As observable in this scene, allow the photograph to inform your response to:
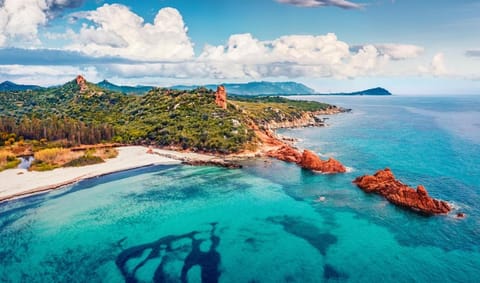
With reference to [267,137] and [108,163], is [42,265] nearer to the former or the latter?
[108,163]

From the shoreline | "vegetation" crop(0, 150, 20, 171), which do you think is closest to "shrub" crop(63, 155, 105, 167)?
the shoreline

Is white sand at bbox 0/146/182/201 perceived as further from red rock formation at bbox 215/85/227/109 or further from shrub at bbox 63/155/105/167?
red rock formation at bbox 215/85/227/109

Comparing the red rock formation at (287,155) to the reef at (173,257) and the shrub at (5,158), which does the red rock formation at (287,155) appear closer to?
the reef at (173,257)

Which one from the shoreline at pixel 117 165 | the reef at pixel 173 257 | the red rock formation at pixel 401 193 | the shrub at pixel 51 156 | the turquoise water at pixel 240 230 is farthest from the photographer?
the shrub at pixel 51 156

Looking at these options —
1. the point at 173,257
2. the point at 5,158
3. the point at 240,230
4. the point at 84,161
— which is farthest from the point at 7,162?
the point at 240,230

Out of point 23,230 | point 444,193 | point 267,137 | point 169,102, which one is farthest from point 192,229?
point 169,102

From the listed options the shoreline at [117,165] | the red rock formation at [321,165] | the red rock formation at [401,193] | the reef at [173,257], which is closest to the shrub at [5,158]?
the shoreline at [117,165]

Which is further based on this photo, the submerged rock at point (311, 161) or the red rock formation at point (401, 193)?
the submerged rock at point (311, 161)
